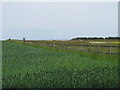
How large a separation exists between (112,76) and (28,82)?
16.6 feet

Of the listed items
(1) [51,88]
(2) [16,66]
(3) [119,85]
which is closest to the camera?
(1) [51,88]

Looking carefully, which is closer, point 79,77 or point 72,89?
point 72,89

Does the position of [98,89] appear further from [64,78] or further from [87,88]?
[64,78]

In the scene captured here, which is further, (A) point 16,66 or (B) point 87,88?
(A) point 16,66

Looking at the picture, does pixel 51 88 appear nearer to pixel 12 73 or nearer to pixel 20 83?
pixel 20 83

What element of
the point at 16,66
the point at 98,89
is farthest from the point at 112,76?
the point at 16,66

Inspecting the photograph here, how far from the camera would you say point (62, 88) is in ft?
46.2

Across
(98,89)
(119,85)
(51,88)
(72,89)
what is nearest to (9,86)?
(51,88)

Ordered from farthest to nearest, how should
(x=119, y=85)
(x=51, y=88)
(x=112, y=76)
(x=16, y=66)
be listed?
(x=16, y=66) → (x=112, y=76) → (x=119, y=85) → (x=51, y=88)

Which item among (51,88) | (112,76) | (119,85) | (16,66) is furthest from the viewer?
(16,66)

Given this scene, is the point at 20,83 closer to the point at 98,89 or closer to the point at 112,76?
the point at 98,89

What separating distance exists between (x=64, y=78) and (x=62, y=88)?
1331 millimetres

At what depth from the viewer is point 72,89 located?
14.1 metres

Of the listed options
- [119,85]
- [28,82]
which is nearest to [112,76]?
[119,85]
